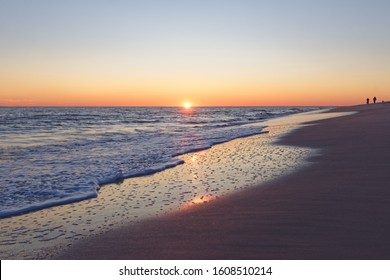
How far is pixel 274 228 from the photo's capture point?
5352mm

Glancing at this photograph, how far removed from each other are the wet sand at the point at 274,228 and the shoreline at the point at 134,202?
1.40ft

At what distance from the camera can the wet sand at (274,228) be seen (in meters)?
4.57

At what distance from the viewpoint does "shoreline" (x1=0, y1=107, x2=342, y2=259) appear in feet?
18.4

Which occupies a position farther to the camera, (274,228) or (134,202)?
(134,202)

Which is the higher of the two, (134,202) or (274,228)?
(274,228)

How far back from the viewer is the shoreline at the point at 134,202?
5.61 metres

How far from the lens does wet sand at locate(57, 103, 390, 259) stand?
4570 mm

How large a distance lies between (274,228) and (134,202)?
3366mm

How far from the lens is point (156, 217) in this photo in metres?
6.40

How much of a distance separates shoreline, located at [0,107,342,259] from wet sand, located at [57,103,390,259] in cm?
43

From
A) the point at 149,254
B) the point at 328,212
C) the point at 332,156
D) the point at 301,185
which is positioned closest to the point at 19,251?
the point at 149,254

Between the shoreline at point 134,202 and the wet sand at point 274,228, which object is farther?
the shoreline at point 134,202

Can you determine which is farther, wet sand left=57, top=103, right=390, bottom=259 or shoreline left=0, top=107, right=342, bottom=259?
shoreline left=0, top=107, right=342, bottom=259

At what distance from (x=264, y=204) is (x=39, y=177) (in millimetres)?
7051
